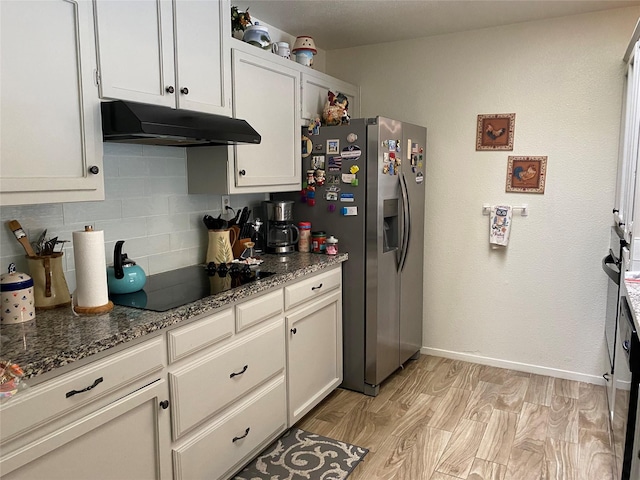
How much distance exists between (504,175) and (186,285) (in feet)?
7.63

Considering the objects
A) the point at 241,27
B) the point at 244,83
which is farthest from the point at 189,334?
the point at 241,27

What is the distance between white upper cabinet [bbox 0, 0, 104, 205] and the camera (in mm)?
1567

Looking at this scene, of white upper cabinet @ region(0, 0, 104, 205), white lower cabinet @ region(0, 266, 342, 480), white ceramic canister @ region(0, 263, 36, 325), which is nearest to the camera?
white lower cabinet @ region(0, 266, 342, 480)

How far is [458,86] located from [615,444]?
245cm

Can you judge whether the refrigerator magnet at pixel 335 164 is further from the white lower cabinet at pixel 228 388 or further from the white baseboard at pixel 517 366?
the white baseboard at pixel 517 366

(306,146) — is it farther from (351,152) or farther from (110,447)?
(110,447)

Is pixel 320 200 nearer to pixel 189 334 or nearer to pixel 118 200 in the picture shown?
pixel 118 200

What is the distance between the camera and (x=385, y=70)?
3.77m

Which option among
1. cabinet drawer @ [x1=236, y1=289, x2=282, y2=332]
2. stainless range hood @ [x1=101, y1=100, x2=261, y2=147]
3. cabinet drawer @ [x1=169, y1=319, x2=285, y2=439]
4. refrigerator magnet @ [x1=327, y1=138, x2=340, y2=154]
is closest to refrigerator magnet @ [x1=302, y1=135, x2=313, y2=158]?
refrigerator magnet @ [x1=327, y1=138, x2=340, y2=154]

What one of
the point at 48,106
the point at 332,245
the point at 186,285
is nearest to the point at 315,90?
the point at 332,245

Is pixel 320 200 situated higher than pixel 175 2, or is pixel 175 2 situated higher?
pixel 175 2

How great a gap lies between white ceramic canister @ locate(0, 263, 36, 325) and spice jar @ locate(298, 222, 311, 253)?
65.1 inches

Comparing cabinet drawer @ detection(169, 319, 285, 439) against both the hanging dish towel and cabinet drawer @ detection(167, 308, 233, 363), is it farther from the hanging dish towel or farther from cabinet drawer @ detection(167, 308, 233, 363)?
the hanging dish towel

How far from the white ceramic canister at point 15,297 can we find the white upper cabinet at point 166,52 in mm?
732
